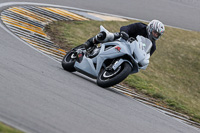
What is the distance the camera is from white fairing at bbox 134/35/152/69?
773cm

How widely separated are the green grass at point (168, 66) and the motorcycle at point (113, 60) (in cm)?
151

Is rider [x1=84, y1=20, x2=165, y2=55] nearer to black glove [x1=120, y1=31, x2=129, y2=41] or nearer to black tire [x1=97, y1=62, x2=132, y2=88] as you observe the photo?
black glove [x1=120, y1=31, x2=129, y2=41]

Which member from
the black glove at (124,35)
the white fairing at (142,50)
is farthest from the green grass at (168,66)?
the black glove at (124,35)

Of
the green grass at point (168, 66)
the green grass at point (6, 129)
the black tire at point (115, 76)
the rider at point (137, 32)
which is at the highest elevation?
the green grass at point (6, 129)

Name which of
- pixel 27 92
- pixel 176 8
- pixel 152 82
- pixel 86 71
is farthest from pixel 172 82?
pixel 176 8

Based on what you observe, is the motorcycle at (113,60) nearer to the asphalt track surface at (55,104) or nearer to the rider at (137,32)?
the rider at (137,32)

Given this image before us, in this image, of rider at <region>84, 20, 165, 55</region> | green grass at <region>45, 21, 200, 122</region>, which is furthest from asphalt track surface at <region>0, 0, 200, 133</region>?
green grass at <region>45, 21, 200, 122</region>

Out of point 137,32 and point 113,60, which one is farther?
point 137,32

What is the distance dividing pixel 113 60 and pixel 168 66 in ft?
17.7

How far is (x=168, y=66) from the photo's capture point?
12828 millimetres

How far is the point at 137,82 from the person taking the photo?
32.6 feet

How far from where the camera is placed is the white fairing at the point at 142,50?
25.4 ft

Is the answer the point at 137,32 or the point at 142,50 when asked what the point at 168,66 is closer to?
the point at 137,32

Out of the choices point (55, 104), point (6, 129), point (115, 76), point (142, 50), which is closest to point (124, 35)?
point (142, 50)
